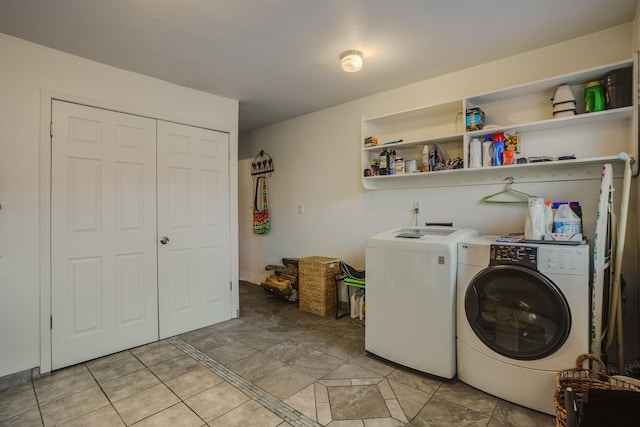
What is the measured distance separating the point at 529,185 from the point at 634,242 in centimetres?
72

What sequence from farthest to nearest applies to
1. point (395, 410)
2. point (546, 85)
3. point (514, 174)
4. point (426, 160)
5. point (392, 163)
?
point (392, 163)
point (426, 160)
point (514, 174)
point (546, 85)
point (395, 410)

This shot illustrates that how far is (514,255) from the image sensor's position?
1.89 metres

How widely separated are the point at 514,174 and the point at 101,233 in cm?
336

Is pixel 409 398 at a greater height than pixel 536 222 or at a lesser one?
lesser

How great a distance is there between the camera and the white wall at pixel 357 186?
232 cm

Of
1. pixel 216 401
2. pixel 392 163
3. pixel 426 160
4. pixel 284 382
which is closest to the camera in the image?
pixel 216 401

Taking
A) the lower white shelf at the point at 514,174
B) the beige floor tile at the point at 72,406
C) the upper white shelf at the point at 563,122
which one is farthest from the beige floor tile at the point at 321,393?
the upper white shelf at the point at 563,122

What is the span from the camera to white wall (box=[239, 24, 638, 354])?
232 centimetres

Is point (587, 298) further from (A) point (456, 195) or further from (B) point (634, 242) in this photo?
(A) point (456, 195)

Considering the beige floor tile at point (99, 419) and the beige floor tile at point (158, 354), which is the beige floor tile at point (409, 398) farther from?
the beige floor tile at point (158, 354)

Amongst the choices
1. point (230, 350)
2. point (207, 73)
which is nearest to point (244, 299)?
point (230, 350)

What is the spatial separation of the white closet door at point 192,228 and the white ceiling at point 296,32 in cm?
65

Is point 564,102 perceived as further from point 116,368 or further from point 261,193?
point 116,368

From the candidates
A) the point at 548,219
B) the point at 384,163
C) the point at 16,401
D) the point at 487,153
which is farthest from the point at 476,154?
the point at 16,401
